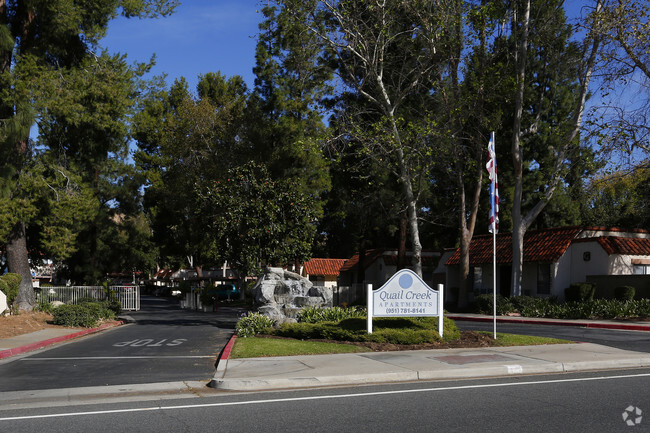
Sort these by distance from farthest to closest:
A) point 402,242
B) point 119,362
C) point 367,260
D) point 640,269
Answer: point 367,260
point 402,242
point 640,269
point 119,362

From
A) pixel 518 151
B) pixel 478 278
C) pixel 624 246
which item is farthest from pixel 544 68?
pixel 478 278

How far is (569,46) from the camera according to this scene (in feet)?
88.7

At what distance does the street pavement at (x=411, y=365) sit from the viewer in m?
10.2

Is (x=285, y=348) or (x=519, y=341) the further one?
(x=519, y=341)

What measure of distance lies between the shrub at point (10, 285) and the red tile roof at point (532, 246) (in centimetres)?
2552

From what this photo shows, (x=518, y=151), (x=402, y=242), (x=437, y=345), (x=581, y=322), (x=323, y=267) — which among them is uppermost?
(x=518, y=151)

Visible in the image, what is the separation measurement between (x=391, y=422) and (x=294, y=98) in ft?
103

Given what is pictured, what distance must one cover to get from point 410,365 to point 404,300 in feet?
11.6

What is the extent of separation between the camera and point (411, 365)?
11.5 meters

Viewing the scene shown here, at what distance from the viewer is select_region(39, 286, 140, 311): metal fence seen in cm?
3161

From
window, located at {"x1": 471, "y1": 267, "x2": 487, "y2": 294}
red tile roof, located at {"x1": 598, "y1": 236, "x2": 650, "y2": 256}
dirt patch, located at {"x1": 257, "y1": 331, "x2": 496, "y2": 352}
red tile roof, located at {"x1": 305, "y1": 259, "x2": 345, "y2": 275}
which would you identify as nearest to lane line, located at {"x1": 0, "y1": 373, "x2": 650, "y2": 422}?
dirt patch, located at {"x1": 257, "y1": 331, "x2": 496, "y2": 352}

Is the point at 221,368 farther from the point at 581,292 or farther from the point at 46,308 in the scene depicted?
the point at 581,292

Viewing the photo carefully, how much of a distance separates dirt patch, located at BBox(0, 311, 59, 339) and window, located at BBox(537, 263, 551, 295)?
82.1 feet

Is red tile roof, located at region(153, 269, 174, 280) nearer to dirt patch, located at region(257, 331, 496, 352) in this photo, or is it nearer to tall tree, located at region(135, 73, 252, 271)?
tall tree, located at region(135, 73, 252, 271)
